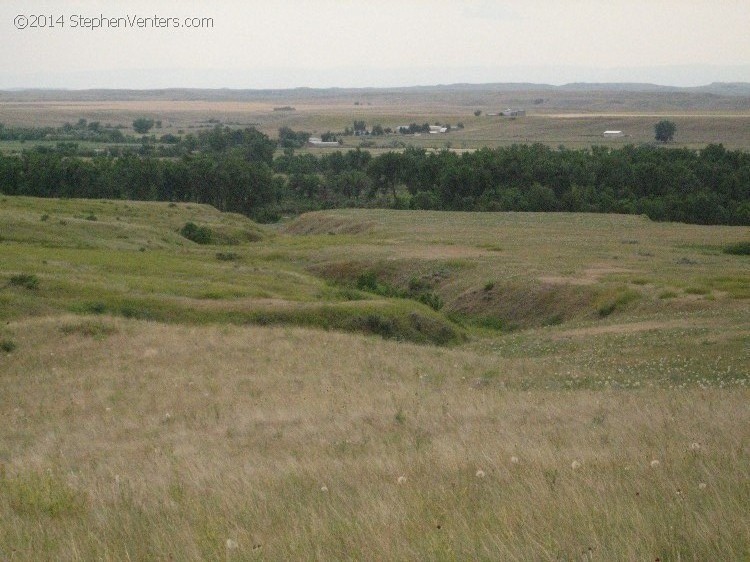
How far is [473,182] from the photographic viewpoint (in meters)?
103

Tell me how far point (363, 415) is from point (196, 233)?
194ft

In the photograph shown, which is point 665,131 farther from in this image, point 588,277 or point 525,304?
point 525,304

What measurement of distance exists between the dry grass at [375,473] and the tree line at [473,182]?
78.4 meters

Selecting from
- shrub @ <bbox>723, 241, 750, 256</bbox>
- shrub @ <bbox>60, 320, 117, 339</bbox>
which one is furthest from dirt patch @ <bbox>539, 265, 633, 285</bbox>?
shrub @ <bbox>60, 320, 117, 339</bbox>

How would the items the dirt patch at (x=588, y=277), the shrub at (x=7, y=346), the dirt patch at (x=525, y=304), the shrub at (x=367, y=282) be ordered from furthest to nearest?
the shrub at (x=367, y=282) < the dirt patch at (x=588, y=277) < the dirt patch at (x=525, y=304) < the shrub at (x=7, y=346)

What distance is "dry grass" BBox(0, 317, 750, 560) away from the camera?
20.6 ft

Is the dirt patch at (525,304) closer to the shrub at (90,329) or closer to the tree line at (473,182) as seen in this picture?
the shrub at (90,329)

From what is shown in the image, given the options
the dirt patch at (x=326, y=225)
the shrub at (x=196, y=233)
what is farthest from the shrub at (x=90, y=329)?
the dirt patch at (x=326, y=225)

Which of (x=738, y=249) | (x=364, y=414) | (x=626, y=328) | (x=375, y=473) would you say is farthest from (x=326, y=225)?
(x=375, y=473)

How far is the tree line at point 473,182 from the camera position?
94.2 metres

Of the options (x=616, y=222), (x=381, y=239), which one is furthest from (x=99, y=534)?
(x=616, y=222)

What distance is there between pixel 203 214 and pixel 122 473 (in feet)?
250

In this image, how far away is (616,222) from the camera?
82.1m

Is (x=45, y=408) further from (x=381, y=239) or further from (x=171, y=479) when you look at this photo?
(x=381, y=239)
